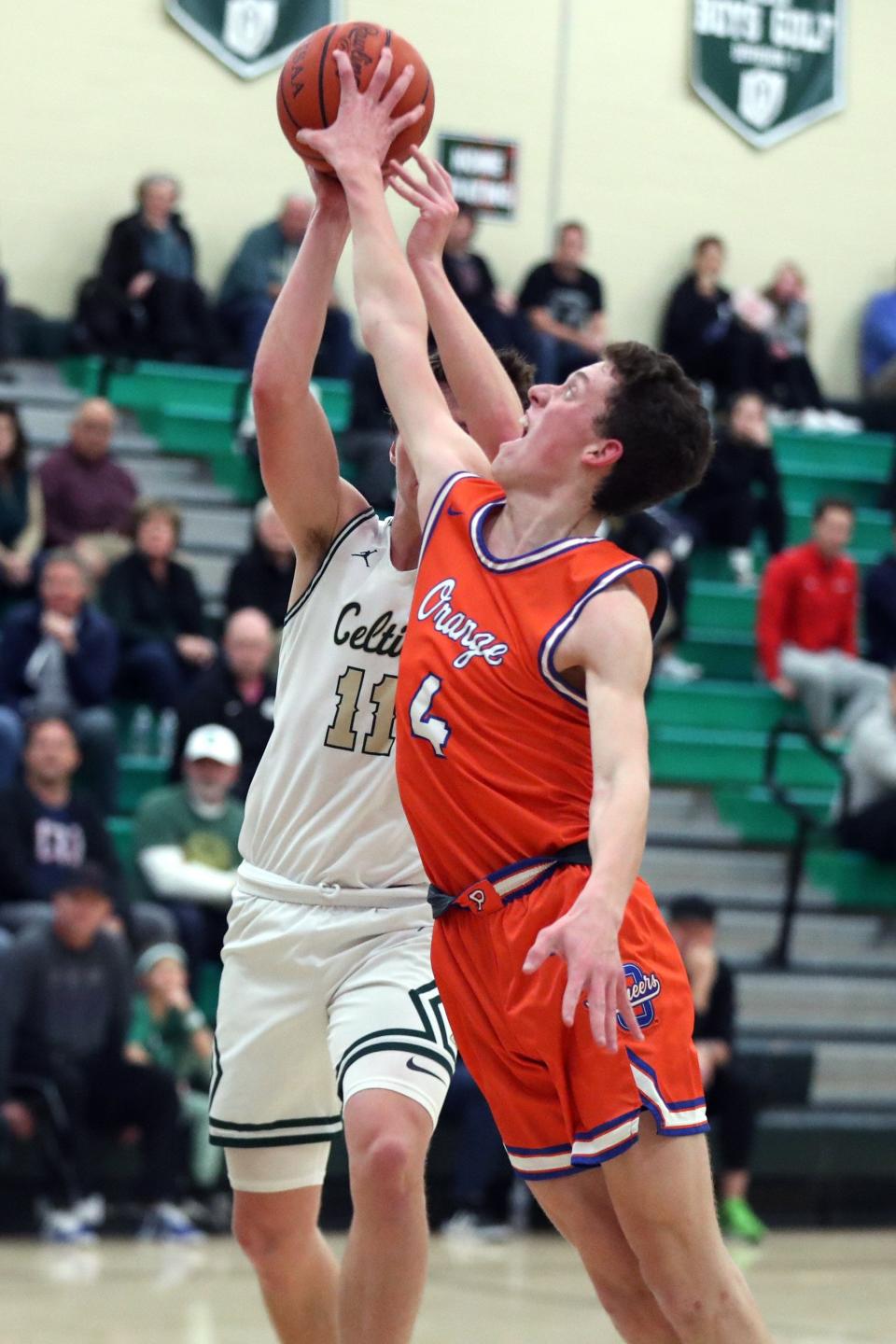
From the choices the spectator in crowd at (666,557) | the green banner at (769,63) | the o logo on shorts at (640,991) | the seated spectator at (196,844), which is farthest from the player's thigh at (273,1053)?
the green banner at (769,63)

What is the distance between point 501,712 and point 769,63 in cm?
1292

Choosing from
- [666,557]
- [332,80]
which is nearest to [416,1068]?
[332,80]

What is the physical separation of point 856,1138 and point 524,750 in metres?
6.39

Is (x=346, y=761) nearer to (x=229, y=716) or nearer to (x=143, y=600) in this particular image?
(x=229, y=716)

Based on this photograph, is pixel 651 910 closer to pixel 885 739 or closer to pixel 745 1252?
pixel 745 1252

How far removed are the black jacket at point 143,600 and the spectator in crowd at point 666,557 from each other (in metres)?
2.50

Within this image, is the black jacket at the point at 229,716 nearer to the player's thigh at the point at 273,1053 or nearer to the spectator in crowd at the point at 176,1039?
the spectator in crowd at the point at 176,1039

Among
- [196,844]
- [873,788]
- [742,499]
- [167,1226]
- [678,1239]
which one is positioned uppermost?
[678,1239]

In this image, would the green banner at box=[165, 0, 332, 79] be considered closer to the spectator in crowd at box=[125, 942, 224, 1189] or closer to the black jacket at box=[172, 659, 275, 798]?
the black jacket at box=[172, 659, 275, 798]

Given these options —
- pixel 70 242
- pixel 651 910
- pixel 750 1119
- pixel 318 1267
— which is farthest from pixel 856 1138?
pixel 70 242

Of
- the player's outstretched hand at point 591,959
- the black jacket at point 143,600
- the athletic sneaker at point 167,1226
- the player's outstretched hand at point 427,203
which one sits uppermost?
the player's outstretched hand at point 427,203

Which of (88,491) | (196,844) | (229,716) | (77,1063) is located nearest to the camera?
(77,1063)

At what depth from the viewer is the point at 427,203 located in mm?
4133

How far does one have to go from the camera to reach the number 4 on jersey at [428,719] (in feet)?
12.3
